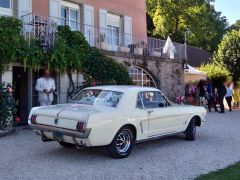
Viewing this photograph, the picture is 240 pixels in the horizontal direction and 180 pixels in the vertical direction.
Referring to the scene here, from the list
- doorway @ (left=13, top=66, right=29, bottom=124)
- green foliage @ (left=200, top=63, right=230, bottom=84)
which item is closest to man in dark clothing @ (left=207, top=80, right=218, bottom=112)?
green foliage @ (left=200, top=63, right=230, bottom=84)

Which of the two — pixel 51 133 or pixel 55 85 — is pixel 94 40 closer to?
pixel 55 85

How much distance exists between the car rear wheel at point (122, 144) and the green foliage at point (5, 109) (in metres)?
4.38

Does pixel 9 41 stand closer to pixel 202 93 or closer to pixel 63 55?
pixel 63 55

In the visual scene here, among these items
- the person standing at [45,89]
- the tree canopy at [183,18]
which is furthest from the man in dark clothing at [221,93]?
the tree canopy at [183,18]

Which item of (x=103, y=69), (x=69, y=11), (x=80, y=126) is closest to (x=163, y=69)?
(x=69, y=11)

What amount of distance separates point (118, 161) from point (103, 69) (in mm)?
7124

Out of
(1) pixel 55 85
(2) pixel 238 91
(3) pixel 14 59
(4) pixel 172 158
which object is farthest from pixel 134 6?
(4) pixel 172 158

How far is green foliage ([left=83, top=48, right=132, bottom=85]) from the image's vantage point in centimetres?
1410

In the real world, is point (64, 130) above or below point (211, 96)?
below

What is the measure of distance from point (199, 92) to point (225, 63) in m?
8.55

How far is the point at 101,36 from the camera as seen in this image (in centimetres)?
1692

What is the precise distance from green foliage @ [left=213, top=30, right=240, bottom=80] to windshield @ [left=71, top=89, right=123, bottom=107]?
20.4 meters

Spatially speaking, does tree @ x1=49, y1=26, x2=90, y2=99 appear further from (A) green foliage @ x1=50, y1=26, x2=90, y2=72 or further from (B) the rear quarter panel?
(B) the rear quarter panel

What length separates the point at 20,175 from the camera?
637cm
